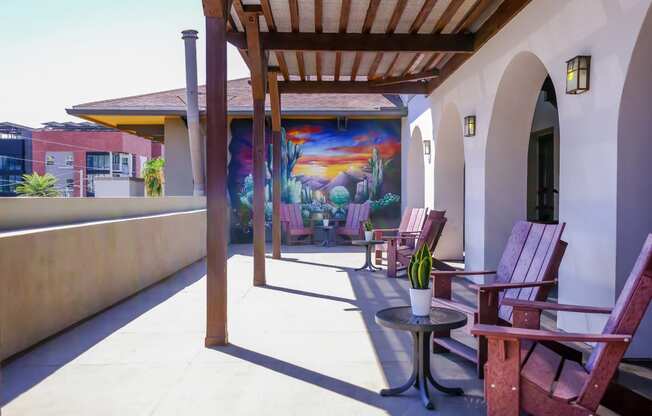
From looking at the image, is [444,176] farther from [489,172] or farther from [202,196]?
[202,196]

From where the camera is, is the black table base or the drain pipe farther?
the drain pipe

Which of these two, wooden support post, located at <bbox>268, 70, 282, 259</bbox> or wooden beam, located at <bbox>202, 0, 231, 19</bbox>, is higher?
wooden beam, located at <bbox>202, 0, 231, 19</bbox>

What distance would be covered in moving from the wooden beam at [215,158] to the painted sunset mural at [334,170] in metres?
8.54

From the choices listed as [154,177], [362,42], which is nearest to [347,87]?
[362,42]

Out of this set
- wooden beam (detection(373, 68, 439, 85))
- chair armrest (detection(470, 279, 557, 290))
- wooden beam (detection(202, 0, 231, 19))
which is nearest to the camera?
chair armrest (detection(470, 279, 557, 290))

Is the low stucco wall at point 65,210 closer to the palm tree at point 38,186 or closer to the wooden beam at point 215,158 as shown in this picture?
the wooden beam at point 215,158

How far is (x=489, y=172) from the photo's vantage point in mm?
6504

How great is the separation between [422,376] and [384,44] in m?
4.86

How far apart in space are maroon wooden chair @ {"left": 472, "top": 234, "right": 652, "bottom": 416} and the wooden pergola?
8.05 ft

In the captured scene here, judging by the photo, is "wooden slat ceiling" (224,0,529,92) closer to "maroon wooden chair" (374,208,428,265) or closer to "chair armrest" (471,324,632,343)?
"maroon wooden chair" (374,208,428,265)

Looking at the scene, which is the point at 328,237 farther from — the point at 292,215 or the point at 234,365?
the point at 234,365

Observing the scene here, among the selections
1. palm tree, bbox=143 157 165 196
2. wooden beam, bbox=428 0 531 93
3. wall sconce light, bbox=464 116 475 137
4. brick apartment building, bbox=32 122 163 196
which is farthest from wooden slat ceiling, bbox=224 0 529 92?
brick apartment building, bbox=32 122 163 196

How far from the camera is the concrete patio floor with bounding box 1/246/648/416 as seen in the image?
10.2ft

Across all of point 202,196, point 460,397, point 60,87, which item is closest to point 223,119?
point 460,397
